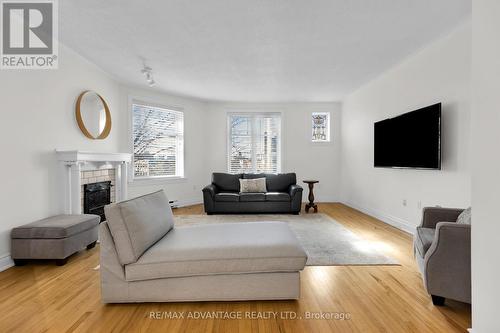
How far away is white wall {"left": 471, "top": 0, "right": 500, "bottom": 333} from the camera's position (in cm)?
134

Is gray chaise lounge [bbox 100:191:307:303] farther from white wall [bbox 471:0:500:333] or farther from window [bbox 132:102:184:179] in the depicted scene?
window [bbox 132:102:184:179]

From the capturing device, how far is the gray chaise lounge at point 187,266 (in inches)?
74.3

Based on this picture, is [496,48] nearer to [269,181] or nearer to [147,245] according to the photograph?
[147,245]

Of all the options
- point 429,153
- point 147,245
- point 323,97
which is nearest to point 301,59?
point 429,153

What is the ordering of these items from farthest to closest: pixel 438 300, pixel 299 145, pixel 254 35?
pixel 299 145, pixel 254 35, pixel 438 300

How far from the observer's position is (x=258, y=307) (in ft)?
6.38

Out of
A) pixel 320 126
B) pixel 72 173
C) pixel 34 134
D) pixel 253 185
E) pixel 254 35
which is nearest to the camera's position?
pixel 34 134

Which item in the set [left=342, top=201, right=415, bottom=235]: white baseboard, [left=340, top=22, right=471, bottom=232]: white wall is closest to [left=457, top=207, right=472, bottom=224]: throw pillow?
[left=340, top=22, right=471, bottom=232]: white wall

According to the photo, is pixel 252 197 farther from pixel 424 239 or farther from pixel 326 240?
pixel 424 239

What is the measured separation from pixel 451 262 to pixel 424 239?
0.29 meters

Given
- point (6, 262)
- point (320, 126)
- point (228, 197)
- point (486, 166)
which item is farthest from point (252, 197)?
point (486, 166)

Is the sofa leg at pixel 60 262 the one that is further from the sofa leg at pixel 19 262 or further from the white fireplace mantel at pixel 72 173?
the white fireplace mantel at pixel 72 173

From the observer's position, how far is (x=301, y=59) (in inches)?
154

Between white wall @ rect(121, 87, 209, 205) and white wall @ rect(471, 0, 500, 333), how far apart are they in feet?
17.7
